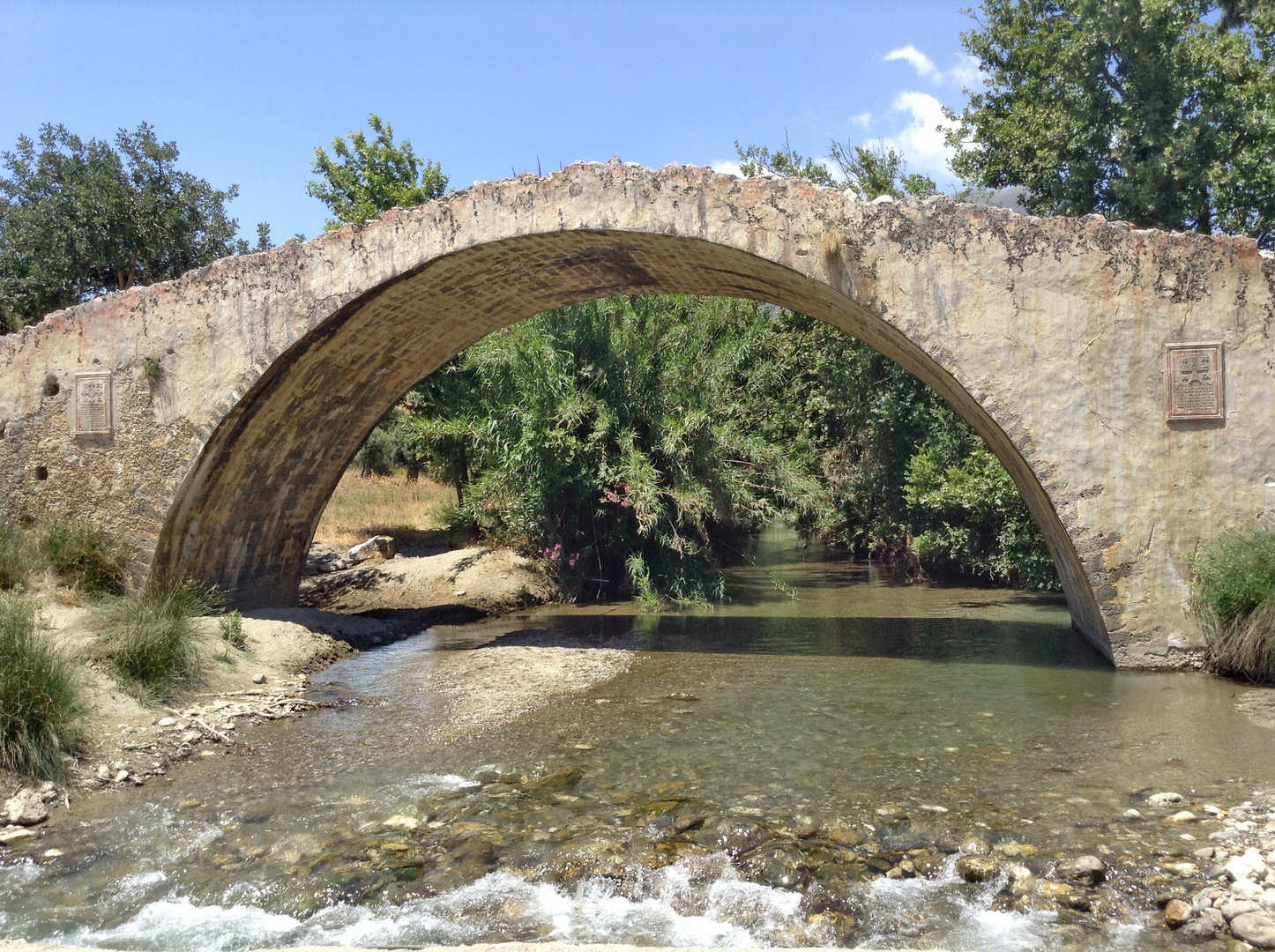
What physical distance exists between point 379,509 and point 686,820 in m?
15.6

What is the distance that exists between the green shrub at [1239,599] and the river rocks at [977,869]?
365 cm

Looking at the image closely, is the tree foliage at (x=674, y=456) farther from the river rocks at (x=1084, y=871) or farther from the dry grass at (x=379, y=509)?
the river rocks at (x=1084, y=871)

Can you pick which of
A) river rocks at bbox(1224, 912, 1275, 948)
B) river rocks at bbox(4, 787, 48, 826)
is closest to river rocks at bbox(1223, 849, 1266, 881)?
river rocks at bbox(1224, 912, 1275, 948)

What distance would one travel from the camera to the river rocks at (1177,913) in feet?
11.7

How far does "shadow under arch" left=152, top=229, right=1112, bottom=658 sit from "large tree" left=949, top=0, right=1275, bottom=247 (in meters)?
5.12

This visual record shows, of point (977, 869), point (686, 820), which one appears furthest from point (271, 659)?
point (977, 869)

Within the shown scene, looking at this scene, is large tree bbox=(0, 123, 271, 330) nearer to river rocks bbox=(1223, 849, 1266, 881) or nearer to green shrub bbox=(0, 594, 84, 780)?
green shrub bbox=(0, 594, 84, 780)

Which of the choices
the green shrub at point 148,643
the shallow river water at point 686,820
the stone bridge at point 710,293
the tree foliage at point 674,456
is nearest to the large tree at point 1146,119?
the tree foliage at point 674,456

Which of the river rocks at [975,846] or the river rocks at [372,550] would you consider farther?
the river rocks at [372,550]

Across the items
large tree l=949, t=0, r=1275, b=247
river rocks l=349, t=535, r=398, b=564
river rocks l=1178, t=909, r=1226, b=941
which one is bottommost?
river rocks l=1178, t=909, r=1226, b=941

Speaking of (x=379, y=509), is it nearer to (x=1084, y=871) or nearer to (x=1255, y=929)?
(x=1084, y=871)

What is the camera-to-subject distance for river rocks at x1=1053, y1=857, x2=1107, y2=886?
12.9 ft

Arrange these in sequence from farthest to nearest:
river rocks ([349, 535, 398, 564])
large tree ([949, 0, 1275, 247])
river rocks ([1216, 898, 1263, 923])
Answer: river rocks ([349, 535, 398, 564]), large tree ([949, 0, 1275, 247]), river rocks ([1216, 898, 1263, 923])

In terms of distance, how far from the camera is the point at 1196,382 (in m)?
6.99
